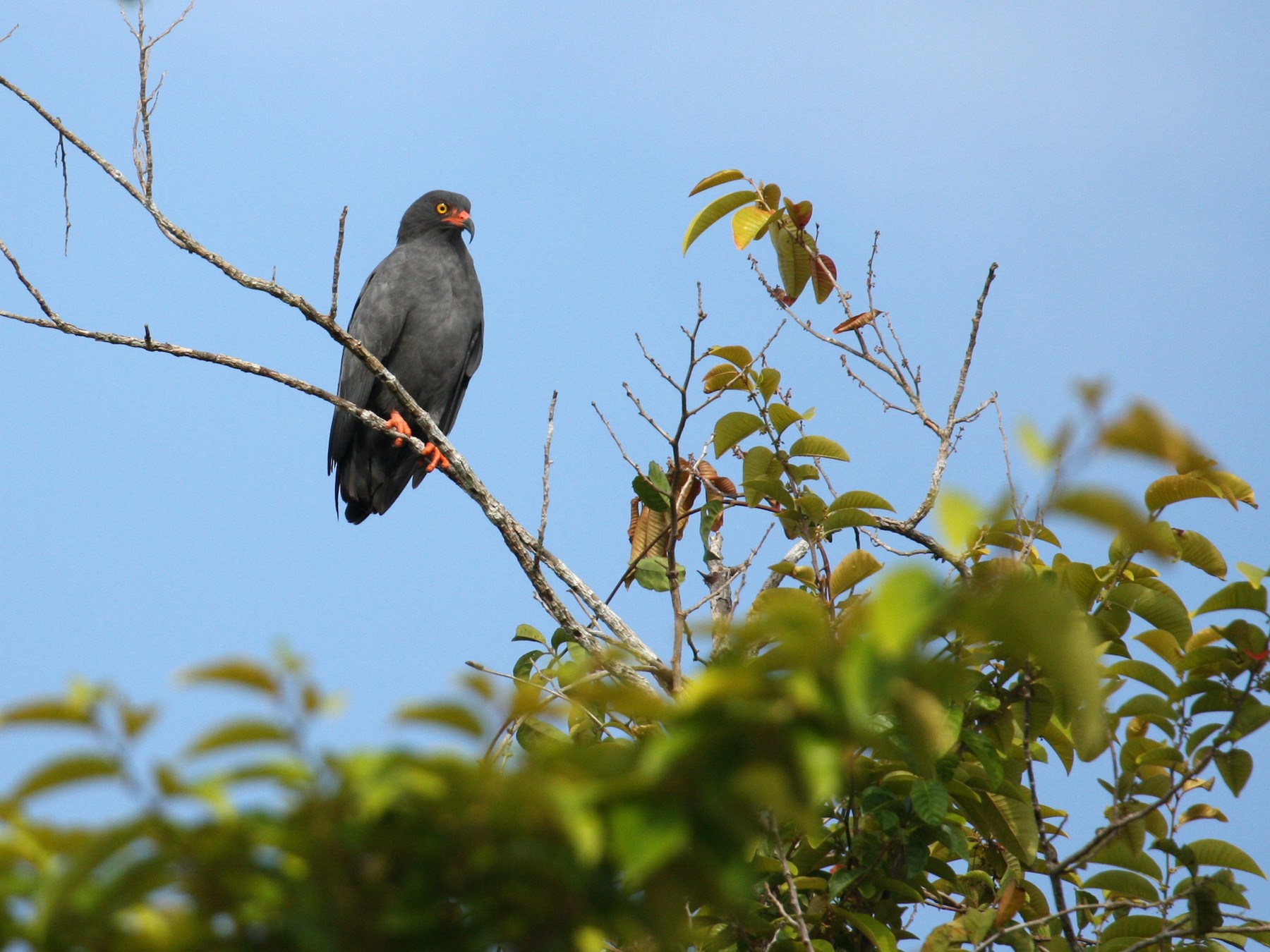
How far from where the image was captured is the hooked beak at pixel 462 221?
23.2 feet

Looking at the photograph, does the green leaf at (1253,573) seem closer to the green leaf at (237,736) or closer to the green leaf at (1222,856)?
the green leaf at (1222,856)

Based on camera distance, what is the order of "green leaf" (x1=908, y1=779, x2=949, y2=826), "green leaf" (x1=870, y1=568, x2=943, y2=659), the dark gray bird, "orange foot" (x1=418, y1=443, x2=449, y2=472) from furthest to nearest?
the dark gray bird < "orange foot" (x1=418, y1=443, x2=449, y2=472) < "green leaf" (x1=908, y1=779, x2=949, y2=826) < "green leaf" (x1=870, y1=568, x2=943, y2=659)

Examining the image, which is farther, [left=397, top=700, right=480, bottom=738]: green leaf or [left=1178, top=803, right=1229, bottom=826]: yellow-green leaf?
[left=1178, top=803, right=1229, bottom=826]: yellow-green leaf

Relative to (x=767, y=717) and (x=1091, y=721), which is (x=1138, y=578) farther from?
(x=767, y=717)

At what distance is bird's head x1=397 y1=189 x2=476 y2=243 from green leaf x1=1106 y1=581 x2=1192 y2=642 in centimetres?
537

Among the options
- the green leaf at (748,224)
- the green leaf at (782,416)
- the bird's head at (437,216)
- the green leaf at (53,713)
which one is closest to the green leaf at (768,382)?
the green leaf at (782,416)

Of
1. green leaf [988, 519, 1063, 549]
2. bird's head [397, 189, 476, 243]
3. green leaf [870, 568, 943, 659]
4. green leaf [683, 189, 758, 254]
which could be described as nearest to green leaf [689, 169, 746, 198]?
green leaf [683, 189, 758, 254]

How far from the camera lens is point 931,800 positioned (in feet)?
7.95

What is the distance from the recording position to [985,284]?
11.3 feet

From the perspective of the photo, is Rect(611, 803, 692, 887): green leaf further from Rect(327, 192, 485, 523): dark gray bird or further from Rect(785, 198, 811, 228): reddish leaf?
Rect(327, 192, 485, 523): dark gray bird

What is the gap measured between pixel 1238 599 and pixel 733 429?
4.29 feet

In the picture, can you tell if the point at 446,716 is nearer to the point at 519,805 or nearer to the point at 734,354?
the point at 519,805

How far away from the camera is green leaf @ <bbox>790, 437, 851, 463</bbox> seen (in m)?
3.05

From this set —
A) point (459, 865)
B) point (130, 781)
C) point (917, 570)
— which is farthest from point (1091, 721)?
point (130, 781)
